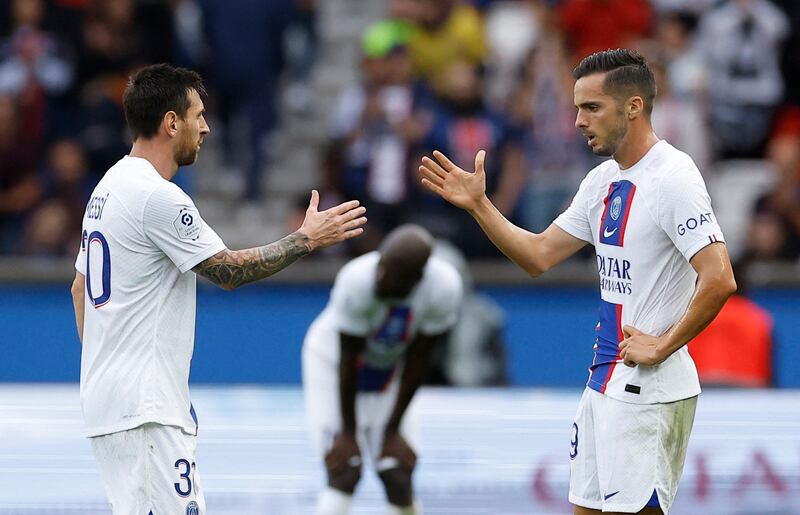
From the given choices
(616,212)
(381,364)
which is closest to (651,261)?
(616,212)

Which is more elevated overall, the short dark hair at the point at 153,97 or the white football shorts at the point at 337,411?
the short dark hair at the point at 153,97

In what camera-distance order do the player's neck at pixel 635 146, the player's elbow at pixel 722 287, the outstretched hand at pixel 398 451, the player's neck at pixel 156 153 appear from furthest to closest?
1. the outstretched hand at pixel 398 451
2. the player's neck at pixel 635 146
3. the player's neck at pixel 156 153
4. the player's elbow at pixel 722 287

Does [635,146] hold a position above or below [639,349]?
above

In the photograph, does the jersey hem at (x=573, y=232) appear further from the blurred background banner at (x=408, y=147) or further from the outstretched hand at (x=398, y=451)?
the blurred background banner at (x=408, y=147)

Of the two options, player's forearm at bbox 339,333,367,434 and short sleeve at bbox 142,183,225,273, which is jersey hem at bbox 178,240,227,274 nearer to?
short sleeve at bbox 142,183,225,273

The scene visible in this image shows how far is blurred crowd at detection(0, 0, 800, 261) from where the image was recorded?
11.4 meters

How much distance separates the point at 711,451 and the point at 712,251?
2.52m

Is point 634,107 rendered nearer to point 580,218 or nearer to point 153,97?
point 580,218

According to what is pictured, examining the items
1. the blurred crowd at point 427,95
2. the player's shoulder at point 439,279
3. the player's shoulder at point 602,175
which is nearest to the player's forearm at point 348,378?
the player's shoulder at point 439,279

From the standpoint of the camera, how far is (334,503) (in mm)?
7633

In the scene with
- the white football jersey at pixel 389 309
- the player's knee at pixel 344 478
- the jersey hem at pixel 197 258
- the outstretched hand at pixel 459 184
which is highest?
the outstretched hand at pixel 459 184

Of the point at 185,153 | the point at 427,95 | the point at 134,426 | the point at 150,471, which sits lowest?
the point at 150,471

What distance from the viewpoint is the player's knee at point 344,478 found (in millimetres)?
7684

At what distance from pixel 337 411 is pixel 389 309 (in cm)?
67
